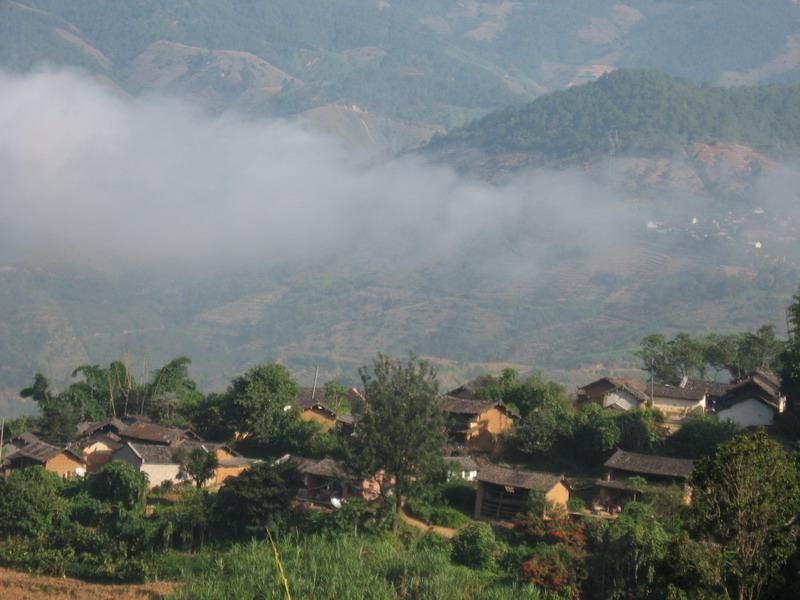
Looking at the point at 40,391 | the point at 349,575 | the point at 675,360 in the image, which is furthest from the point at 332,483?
the point at 675,360

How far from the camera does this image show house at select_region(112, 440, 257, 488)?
45.5 meters

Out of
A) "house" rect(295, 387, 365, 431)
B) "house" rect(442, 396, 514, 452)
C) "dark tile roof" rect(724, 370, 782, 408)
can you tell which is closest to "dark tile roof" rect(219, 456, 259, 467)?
"house" rect(295, 387, 365, 431)

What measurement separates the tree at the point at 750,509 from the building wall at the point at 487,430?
26.0 meters

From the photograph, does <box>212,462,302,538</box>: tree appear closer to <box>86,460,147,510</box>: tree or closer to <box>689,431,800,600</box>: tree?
<box>86,460,147,510</box>: tree

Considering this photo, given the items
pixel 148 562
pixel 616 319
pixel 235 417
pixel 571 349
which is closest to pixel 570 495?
pixel 148 562

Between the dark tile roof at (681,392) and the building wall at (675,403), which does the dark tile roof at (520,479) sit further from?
the dark tile roof at (681,392)

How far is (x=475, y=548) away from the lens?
3447cm

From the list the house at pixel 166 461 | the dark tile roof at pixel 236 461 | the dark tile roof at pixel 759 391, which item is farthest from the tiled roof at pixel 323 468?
the dark tile roof at pixel 759 391

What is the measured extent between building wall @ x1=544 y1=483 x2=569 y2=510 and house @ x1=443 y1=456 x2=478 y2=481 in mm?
3704

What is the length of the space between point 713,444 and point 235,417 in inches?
825

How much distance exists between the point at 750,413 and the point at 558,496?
13830mm

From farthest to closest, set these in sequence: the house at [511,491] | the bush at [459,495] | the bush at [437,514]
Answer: the bush at [459,495] < the bush at [437,514] < the house at [511,491]

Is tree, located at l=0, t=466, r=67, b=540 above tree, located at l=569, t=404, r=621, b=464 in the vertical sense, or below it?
below

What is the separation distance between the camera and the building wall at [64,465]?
4850 centimetres
